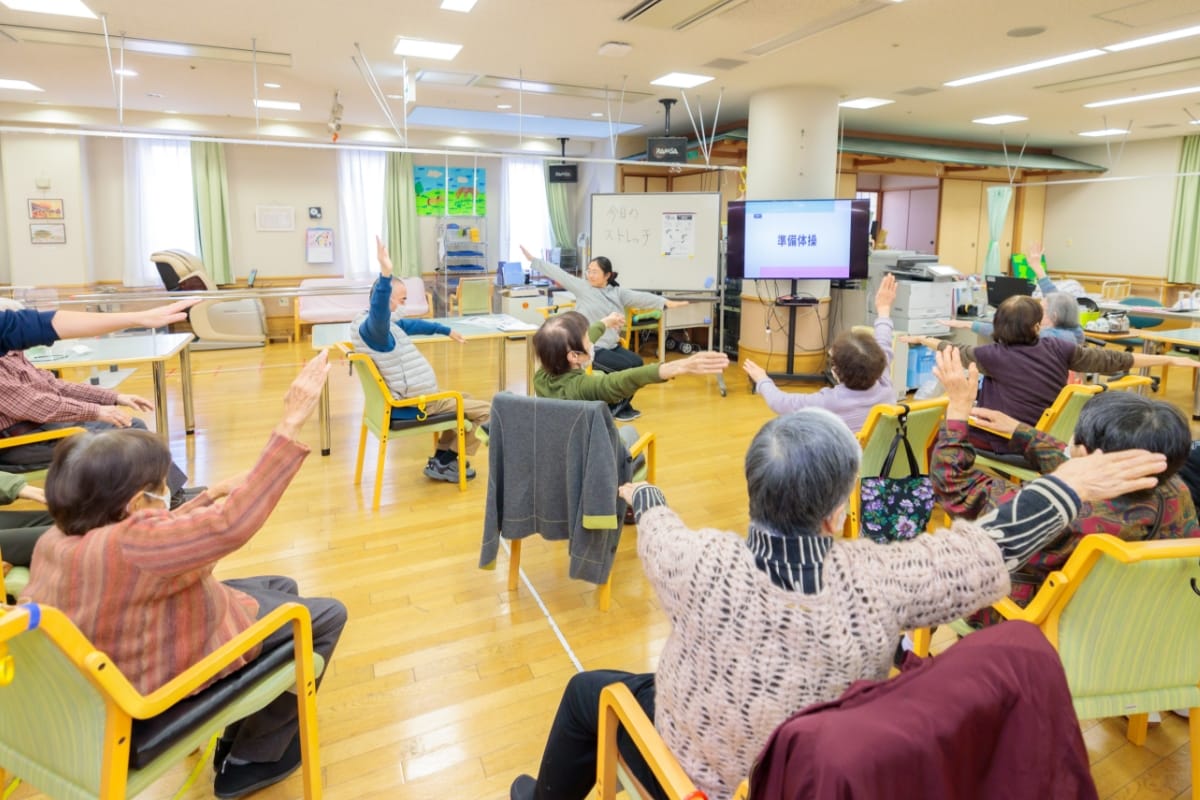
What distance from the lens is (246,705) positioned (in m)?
1.50

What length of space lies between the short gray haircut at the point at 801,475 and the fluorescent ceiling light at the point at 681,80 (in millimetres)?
5746

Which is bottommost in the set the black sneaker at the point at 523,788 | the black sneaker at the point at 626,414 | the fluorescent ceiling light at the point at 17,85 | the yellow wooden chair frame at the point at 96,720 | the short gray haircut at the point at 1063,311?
the black sneaker at the point at 523,788

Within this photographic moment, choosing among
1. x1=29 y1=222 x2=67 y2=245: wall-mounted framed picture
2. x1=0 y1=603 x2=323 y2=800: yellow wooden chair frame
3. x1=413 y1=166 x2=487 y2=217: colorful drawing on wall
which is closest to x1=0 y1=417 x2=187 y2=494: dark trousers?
x1=0 y1=603 x2=323 y2=800: yellow wooden chair frame

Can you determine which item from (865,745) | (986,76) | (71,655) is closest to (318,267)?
(986,76)

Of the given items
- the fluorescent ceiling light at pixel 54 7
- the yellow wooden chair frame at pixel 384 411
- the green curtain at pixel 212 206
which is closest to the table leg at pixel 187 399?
the yellow wooden chair frame at pixel 384 411

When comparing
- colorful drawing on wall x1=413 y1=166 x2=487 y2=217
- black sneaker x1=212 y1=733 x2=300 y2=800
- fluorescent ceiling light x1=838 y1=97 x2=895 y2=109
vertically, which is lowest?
black sneaker x1=212 y1=733 x2=300 y2=800

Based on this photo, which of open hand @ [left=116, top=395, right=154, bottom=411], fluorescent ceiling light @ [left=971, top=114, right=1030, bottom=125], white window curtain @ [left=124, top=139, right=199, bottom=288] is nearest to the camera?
open hand @ [left=116, top=395, right=154, bottom=411]

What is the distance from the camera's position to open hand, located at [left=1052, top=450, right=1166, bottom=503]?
1255 millimetres

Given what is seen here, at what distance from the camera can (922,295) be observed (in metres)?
6.54

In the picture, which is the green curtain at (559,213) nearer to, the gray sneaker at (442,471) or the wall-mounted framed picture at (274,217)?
the wall-mounted framed picture at (274,217)

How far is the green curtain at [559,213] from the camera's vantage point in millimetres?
10648

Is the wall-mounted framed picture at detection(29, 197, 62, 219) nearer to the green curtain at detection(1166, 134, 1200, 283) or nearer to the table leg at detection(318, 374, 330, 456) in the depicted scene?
the table leg at detection(318, 374, 330, 456)

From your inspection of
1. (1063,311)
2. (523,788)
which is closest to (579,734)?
(523,788)

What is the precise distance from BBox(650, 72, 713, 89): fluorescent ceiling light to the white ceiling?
11 centimetres
